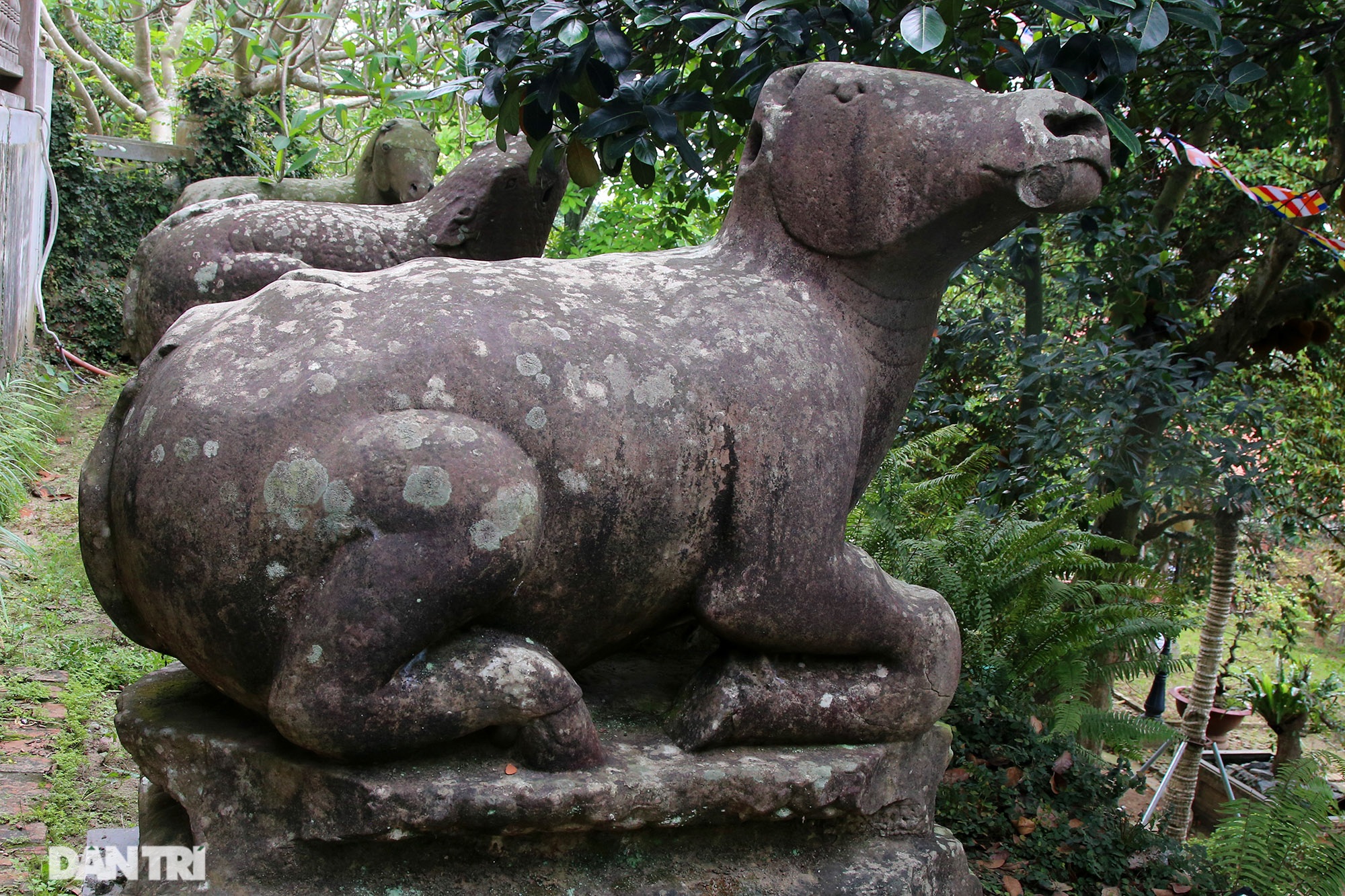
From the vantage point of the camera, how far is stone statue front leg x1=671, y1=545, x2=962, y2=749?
2.05 m

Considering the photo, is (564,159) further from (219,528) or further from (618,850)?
(618,850)

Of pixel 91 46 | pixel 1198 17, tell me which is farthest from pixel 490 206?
pixel 91 46

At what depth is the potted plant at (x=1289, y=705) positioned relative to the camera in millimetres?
6691

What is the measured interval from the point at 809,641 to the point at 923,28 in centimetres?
129

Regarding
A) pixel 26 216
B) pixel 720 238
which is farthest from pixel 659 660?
pixel 26 216

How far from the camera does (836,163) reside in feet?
7.18

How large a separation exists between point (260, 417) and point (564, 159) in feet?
5.55

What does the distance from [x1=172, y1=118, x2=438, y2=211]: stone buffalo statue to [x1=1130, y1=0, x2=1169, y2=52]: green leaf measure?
2129 mm

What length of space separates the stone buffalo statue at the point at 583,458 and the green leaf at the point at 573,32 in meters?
0.55

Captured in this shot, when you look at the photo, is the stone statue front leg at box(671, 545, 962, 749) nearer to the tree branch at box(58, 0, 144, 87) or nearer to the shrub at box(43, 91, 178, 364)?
the shrub at box(43, 91, 178, 364)

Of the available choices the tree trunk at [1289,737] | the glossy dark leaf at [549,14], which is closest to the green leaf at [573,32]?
the glossy dark leaf at [549,14]

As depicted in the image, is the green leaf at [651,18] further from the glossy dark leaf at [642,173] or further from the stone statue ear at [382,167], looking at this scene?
the stone statue ear at [382,167]

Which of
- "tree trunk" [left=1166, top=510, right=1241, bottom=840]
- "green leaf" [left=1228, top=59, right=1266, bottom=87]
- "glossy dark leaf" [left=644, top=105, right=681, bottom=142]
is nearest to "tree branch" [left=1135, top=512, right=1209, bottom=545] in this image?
"tree trunk" [left=1166, top=510, right=1241, bottom=840]

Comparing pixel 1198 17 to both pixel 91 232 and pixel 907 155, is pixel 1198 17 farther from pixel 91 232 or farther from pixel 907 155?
pixel 91 232
